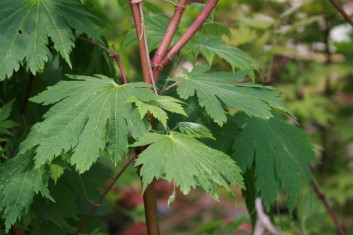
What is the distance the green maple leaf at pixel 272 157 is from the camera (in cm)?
128

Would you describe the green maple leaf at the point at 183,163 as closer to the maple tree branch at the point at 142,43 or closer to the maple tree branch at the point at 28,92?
the maple tree branch at the point at 142,43

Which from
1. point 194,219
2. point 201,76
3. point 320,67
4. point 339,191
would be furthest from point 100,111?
point 194,219

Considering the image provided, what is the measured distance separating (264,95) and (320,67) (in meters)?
2.53

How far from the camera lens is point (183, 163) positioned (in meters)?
0.95

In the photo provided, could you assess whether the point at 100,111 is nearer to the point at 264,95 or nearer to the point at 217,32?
the point at 264,95

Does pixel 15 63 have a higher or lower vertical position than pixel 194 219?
higher

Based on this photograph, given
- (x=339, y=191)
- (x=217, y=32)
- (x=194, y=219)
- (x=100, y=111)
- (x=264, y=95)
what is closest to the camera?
(x=100, y=111)

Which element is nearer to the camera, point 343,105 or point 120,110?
point 120,110

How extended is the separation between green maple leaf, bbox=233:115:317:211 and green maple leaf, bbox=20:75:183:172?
340mm

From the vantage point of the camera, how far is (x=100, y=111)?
3.31 feet

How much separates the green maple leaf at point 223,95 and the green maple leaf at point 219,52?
9cm

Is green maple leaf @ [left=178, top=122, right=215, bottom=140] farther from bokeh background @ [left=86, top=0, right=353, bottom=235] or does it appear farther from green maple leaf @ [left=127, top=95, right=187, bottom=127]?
bokeh background @ [left=86, top=0, right=353, bottom=235]

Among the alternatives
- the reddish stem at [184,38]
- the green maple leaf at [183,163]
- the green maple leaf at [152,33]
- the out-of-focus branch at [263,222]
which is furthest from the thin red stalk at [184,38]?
the out-of-focus branch at [263,222]

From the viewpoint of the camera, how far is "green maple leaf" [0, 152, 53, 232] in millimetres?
1035
